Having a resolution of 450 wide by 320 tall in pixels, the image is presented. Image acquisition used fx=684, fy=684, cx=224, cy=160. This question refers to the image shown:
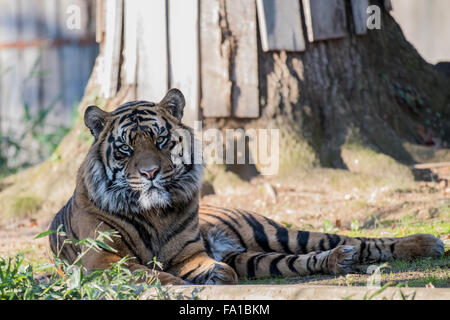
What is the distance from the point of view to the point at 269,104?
6727mm

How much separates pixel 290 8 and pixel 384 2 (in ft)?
5.41

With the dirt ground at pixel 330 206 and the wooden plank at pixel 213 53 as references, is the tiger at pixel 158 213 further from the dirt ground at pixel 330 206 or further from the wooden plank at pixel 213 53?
the wooden plank at pixel 213 53

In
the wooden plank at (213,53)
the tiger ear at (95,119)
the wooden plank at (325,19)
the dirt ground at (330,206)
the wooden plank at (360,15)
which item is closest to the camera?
the tiger ear at (95,119)

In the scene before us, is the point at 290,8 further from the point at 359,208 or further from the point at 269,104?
the point at 359,208

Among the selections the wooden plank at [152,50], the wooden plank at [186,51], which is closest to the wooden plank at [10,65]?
the wooden plank at [152,50]

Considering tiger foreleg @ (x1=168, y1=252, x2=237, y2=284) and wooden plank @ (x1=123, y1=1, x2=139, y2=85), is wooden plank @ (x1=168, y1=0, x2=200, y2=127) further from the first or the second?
tiger foreleg @ (x1=168, y1=252, x2=237, y2=284)

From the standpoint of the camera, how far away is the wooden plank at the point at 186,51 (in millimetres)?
6469

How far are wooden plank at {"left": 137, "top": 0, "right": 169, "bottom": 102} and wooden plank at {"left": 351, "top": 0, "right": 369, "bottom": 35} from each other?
197 cm

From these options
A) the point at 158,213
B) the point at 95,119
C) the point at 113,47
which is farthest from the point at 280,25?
the point at 158,213

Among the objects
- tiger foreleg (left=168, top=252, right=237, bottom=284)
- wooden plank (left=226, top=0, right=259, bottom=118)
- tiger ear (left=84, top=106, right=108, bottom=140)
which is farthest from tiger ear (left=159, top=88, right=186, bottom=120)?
wooden plank (left=226, top=0, right=259, bottom=118)

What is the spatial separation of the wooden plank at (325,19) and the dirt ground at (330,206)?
139 centimetres

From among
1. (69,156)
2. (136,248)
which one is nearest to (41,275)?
(136,248)

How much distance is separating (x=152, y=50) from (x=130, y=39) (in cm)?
26
